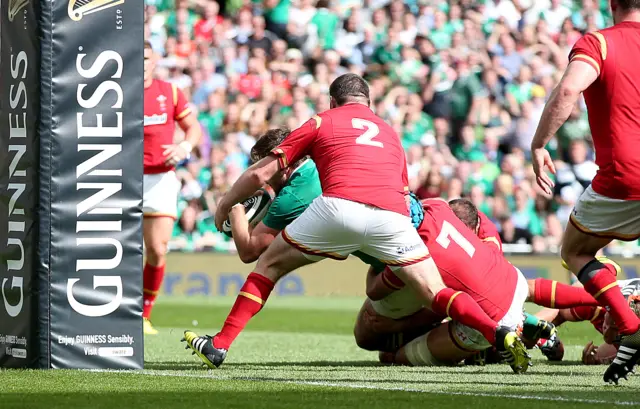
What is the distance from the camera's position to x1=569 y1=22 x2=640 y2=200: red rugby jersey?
20.5ft

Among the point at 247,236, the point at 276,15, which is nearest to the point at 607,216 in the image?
the point at 247,236

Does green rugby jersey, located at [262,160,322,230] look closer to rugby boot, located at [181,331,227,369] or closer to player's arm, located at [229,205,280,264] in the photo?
player's arm, located at [229,205,280,264]

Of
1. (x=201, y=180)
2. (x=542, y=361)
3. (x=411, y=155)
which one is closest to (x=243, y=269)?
(x=201, y=180)

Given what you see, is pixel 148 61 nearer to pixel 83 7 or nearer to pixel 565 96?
pixel 83 7

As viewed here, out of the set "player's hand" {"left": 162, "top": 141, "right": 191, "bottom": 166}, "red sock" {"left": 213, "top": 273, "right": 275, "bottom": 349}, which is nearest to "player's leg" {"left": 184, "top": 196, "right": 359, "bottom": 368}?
"red sock" {"left": 213, "top": 273, "right": 275, "bottom": 349}

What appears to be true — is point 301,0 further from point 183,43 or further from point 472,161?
point 472,161

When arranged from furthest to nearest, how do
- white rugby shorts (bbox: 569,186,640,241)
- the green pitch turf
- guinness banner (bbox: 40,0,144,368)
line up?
guinness banner (bbox: 40,0,144,368) < white rugby shorts (bbox: 569,186,640,241) < the green pitch turf

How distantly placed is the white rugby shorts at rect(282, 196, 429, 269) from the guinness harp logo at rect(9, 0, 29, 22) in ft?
6.64

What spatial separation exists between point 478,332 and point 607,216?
1.34 metres

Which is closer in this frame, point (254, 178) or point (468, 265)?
point (254, 178)

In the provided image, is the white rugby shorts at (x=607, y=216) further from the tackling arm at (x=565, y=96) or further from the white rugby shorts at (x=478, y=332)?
the white rugby shorts at (x=478, y=332)

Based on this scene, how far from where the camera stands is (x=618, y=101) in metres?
6.28

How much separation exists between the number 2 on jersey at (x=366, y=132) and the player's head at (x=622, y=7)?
1.54 metres

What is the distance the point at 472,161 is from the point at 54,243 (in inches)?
466
